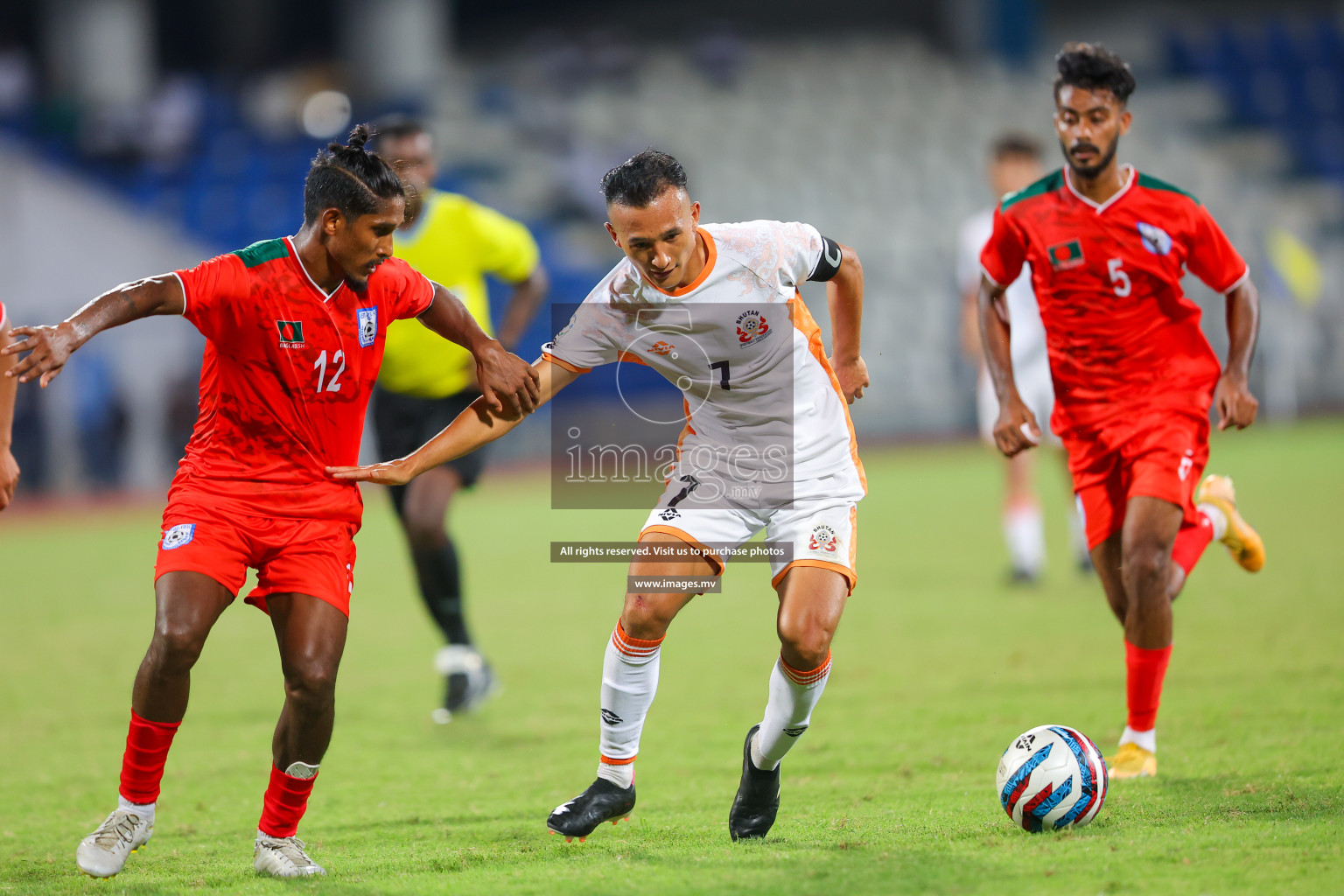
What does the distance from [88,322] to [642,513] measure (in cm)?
1109

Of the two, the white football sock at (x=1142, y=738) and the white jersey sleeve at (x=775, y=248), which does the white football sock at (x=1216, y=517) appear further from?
the white jersey sleeve at (x=775, y=248)

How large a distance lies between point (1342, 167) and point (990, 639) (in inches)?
903

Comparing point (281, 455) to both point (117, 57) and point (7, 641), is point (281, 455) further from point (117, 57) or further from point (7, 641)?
point (117, 57)

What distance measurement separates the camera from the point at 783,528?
14.3ft

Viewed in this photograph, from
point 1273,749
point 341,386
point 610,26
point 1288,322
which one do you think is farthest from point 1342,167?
point 341,386

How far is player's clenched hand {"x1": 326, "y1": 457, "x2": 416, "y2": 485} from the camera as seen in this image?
13.6 ft

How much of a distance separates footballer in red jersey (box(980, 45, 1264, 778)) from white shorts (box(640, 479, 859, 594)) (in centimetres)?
113

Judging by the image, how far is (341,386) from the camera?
419 centimetres

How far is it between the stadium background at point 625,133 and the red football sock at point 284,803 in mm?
13977

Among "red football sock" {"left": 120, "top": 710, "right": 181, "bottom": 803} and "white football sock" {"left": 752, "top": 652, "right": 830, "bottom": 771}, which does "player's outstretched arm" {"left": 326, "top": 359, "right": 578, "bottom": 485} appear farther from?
"white football sock" {"left": 752, "top": 652, "right": 830, "bottom": 771}

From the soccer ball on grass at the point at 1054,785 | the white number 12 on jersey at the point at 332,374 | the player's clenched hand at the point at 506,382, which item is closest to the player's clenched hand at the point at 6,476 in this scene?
the white number 12 on jersey at the point at 332,374

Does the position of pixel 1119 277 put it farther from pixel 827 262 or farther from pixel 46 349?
pixel 46 349

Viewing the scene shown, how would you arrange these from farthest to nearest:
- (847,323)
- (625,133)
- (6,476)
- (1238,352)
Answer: (625,133)
(1238,352)
(847,323)
(6,476)

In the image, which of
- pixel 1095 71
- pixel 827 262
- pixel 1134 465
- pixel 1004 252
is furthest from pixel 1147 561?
pixel 1095 71
